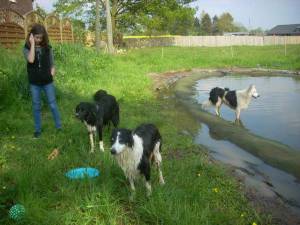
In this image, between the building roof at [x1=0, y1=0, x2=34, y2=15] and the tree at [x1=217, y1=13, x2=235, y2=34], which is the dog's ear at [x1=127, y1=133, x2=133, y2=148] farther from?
the tree at [x1=217, y1=13, x2=235, y2=34]

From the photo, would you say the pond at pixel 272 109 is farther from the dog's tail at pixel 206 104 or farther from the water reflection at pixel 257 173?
the water reflection at pixel 257 173

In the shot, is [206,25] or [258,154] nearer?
[258,154]

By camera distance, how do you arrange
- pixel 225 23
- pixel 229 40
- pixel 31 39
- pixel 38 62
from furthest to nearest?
pixel 225 23, pixel 229 40, pixel 38 62, pixel 31 39

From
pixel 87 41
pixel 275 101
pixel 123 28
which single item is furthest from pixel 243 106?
pixel 123 28

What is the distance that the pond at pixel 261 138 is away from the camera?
23.4 feet

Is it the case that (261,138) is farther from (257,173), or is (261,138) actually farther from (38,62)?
(38,62)

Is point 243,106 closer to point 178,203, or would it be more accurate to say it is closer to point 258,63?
point 178,203

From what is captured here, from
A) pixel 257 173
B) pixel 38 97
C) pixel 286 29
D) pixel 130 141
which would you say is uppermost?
pixel 286 29

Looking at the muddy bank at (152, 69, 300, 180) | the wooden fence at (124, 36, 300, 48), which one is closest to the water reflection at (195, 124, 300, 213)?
the muddy bank at (152, 69, 300, 180)

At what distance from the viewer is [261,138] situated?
9875 mm

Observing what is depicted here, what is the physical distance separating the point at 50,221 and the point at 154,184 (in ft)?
5.81

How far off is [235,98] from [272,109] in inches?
70.4

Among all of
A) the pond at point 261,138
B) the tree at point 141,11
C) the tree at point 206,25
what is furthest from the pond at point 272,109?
the tree at point 206,25

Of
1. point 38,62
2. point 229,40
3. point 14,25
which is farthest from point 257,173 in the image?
point 229,40
